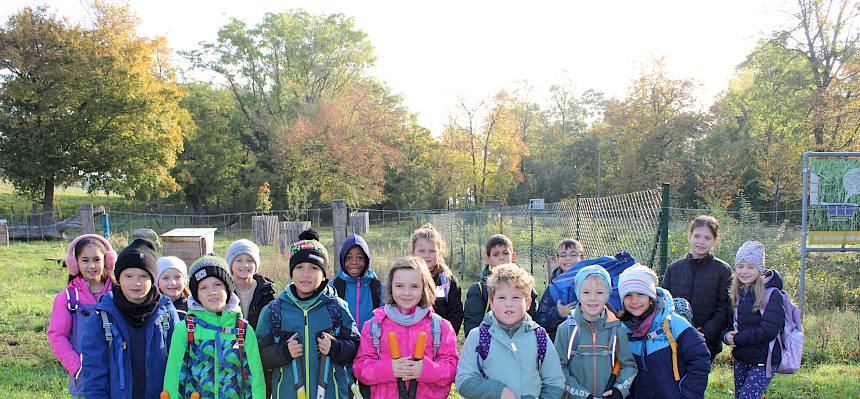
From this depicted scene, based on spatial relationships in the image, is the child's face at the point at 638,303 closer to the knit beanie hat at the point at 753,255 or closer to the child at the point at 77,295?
the knit beanie hat at the point at 753,255

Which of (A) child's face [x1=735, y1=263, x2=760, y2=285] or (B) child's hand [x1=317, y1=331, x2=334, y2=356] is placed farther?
(A) child's face [x1=735, y1=263, x2=760, y2=285]

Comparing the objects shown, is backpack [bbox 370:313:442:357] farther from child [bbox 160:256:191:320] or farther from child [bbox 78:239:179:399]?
child [bbox 160:256:191:320]

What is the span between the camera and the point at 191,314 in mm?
3078

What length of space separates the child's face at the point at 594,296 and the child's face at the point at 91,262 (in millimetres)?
3189

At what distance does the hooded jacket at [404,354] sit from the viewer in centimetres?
308

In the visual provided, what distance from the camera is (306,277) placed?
3.21 m

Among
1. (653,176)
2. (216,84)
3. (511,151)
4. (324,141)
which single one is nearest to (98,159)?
(324,141)

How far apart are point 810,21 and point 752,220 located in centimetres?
1575

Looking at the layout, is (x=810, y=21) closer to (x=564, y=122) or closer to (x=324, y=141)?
(x=324, y=141)

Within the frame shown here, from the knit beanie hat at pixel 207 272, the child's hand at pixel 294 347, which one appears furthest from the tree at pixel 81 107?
the child's hand at pixel 294 347

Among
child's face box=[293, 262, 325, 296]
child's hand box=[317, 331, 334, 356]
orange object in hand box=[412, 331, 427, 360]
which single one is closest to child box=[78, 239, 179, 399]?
child's face box=[293, 262, 325, 296]

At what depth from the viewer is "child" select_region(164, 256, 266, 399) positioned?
9.85 ft

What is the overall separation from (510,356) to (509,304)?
0.28m

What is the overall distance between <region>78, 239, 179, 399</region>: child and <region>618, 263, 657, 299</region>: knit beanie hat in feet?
8.60
